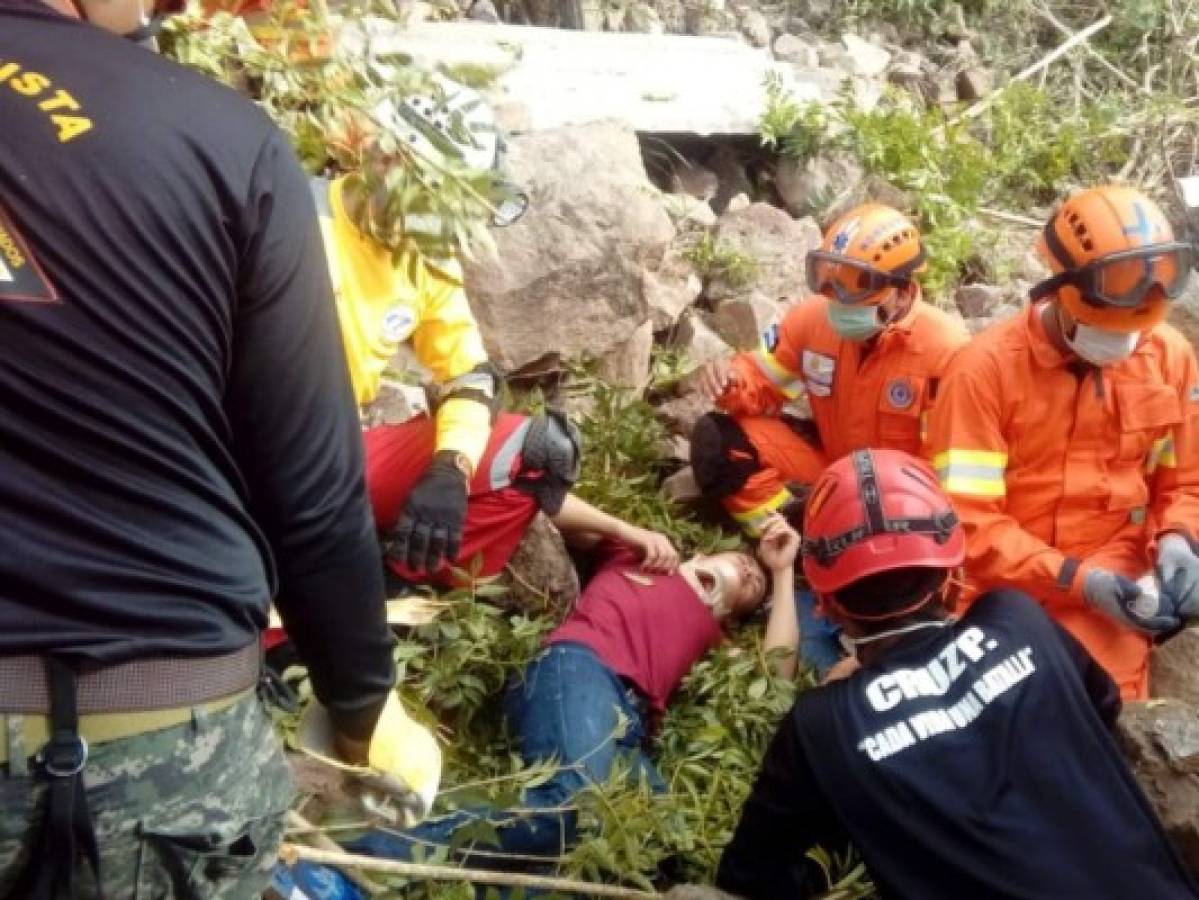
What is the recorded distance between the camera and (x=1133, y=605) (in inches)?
152

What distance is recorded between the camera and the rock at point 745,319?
5.48 m

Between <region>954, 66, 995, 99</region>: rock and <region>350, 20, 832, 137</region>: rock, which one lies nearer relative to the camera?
<region>350, 20, 832, 137</region>: rock

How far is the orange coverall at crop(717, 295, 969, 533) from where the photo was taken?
4602 millimetres

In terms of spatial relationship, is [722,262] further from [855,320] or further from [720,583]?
[720,583]

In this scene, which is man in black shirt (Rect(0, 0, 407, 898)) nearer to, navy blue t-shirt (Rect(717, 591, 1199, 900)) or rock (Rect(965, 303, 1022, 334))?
navy blue t-shirt (Rect(717, 591, 1199, 900))

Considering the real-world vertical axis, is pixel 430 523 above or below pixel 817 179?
above

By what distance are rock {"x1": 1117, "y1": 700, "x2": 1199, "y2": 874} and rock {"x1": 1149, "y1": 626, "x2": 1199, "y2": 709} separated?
1077 millimetres

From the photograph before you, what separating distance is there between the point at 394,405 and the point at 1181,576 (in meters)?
2.52

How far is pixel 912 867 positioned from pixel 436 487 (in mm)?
1627

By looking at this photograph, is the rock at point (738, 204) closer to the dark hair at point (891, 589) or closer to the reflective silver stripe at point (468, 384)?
the reflective silver stripe at point (468, 384)

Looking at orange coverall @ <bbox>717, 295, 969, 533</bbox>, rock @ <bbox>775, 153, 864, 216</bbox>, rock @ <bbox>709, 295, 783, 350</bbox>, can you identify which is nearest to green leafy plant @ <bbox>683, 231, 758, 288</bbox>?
rock @ <bbox>709, 295, 783, 350</bbox>

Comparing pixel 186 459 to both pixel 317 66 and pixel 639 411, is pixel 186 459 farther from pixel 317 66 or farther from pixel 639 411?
pixel 639 411

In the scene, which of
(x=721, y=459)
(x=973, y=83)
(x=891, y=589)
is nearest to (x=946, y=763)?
(x=891, y=589)

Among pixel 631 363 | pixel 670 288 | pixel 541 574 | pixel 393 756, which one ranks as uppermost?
pixel 393 756
